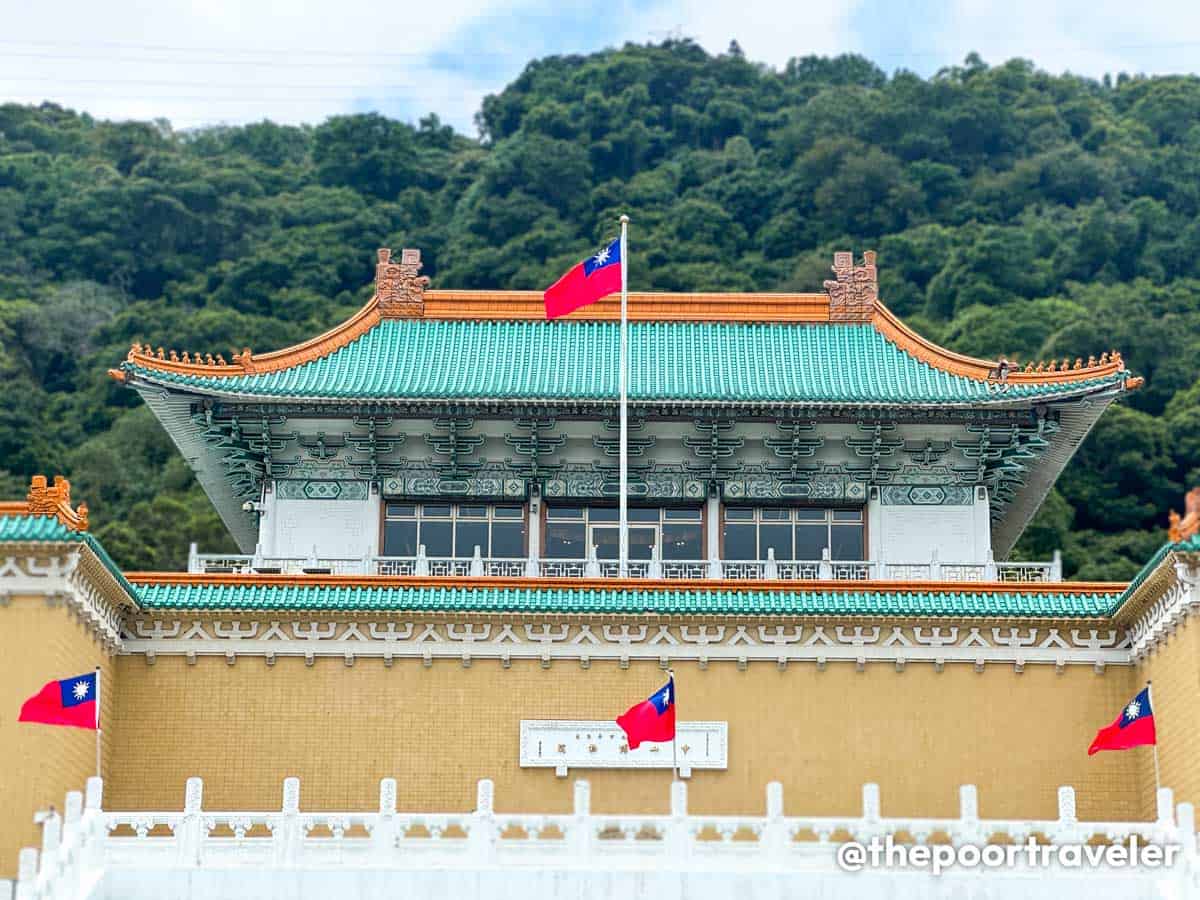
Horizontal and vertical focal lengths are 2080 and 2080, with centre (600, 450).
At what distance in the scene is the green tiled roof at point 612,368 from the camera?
30.5 m

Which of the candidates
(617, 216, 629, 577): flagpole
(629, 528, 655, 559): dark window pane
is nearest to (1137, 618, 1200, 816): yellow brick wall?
(617, 216, 629, 577): flagpole

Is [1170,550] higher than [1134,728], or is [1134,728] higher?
[1170,550]

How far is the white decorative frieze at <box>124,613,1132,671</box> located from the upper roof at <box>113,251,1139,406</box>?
4.68m

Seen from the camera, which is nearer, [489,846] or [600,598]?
[489,846]

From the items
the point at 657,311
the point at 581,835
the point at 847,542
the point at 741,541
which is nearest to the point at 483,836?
the point at 581,835

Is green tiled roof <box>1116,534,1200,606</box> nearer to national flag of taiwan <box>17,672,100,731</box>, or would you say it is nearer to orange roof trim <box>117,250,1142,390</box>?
orange roof trim <box>117,250,1142,390</box>

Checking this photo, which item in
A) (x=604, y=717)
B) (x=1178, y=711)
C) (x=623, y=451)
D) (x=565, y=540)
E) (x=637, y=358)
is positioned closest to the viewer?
(x=1178, y=711)

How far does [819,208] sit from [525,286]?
1709 centimetres

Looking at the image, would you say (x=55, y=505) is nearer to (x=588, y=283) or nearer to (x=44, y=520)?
(x=44, y=520)

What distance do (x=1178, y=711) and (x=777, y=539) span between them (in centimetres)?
793

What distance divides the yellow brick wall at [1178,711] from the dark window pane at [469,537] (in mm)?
10067

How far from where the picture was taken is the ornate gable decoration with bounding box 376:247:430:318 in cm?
3369

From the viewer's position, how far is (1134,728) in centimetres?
2397

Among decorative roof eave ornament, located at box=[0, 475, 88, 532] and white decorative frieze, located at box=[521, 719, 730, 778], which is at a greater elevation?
decorative roof eave ornament, located at box=[0, 475, 88, 532]
